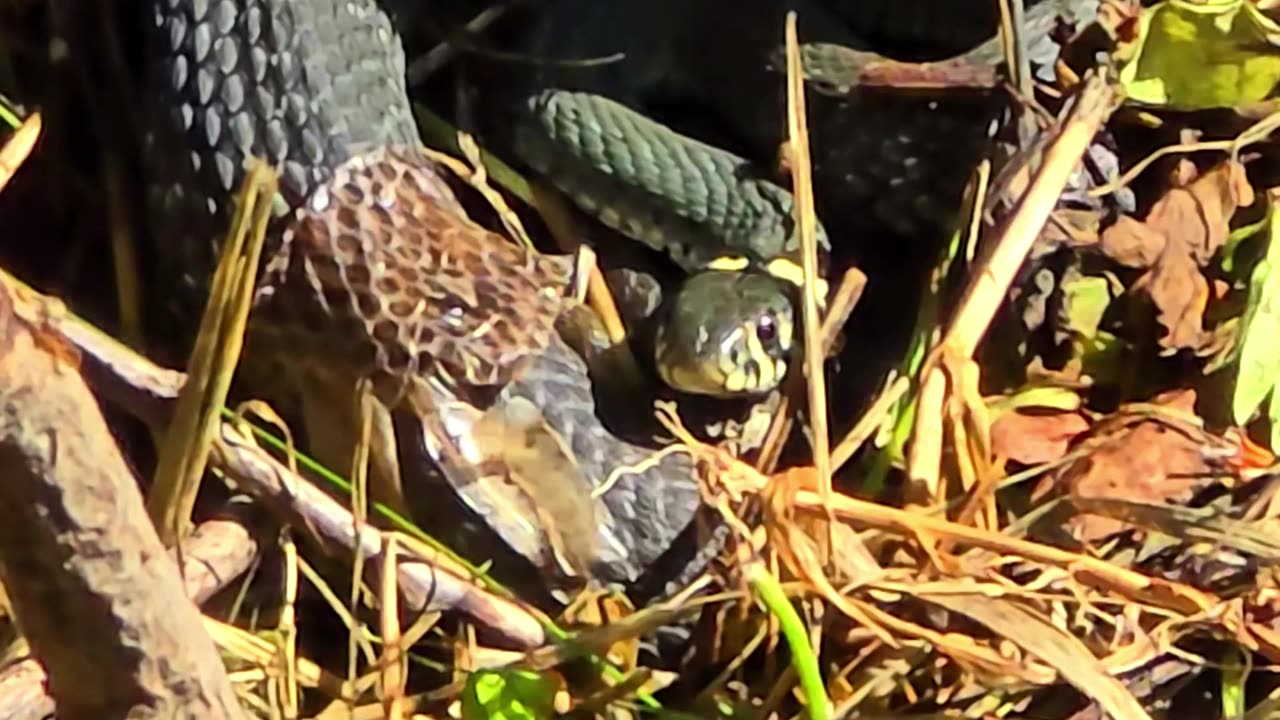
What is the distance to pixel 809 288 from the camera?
1369mm

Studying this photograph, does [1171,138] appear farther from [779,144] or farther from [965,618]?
[965,618]

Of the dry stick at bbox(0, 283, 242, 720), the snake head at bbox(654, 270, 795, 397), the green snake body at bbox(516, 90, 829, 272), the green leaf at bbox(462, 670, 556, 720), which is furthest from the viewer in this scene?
the green snake body at bbox(516, 90, 829, 272)

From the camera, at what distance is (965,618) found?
1.34 metres

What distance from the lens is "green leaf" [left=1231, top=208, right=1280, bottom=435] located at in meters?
1.51

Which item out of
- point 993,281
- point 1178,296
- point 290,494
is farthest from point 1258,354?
point 290,494

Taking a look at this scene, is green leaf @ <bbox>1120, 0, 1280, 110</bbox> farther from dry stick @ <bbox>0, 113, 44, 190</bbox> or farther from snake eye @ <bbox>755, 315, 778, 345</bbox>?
dry stick @ <bbox>0, 113, 44, 190</bbox>

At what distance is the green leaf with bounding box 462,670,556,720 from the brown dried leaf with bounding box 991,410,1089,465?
44 centimetres

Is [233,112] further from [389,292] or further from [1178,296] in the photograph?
[1178,296]

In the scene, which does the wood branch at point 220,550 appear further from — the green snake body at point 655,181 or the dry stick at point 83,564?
the green snake body at point 655,181

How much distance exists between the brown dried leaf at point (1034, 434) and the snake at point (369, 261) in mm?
266

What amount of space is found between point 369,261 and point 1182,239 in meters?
0.71

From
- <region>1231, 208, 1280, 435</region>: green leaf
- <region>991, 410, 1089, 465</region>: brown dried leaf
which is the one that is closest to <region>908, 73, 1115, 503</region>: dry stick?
<region>991, 410, 1089, 465</region>: brown dried leaf

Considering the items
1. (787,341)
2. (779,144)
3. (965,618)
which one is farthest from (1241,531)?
(779,144)

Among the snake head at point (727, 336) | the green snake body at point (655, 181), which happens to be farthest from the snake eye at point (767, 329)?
the green snake body at point (655, 181)
